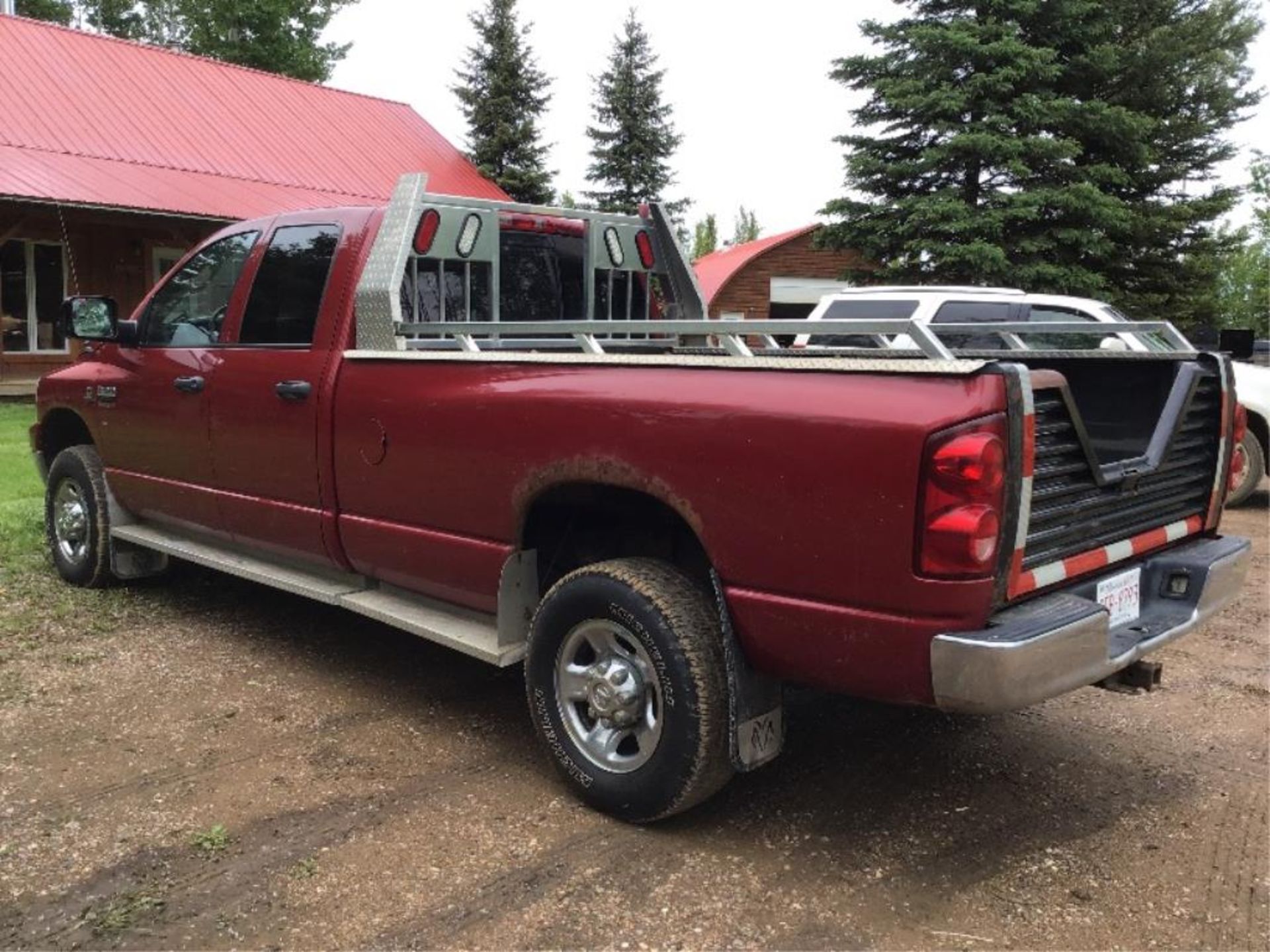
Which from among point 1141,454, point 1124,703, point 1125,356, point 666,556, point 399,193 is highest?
point 399,193

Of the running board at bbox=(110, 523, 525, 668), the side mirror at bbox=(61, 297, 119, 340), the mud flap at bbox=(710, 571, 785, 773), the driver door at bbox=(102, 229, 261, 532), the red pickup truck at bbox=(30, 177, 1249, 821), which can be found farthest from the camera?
the side mirror at bbox=(61, 297, 119, 340)

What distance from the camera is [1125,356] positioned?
146 inches

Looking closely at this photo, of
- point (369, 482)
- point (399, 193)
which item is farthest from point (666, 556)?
point (399, 193)

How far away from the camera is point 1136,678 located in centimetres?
343

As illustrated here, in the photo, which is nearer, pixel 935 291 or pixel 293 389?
pixel 293 389

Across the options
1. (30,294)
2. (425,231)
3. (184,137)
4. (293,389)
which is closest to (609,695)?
(293,389)

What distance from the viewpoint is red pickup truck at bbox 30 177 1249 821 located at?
2.77m

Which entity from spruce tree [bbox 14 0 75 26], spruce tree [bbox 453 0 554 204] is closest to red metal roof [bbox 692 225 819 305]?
spruce tree [bbox 453 0 554 204]

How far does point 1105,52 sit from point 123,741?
19559 millimetres

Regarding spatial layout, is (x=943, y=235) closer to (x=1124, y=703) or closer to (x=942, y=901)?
(x=1124, y=703)

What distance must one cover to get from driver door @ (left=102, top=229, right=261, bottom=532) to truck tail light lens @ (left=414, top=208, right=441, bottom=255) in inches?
40.1

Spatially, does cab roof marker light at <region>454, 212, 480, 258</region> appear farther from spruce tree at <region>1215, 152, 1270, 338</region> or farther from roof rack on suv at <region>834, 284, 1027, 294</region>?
spruce tree at <region>1215, 152, 1270, 338</region>

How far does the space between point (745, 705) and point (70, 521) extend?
4.50m

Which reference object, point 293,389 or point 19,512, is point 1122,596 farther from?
point 19,512
